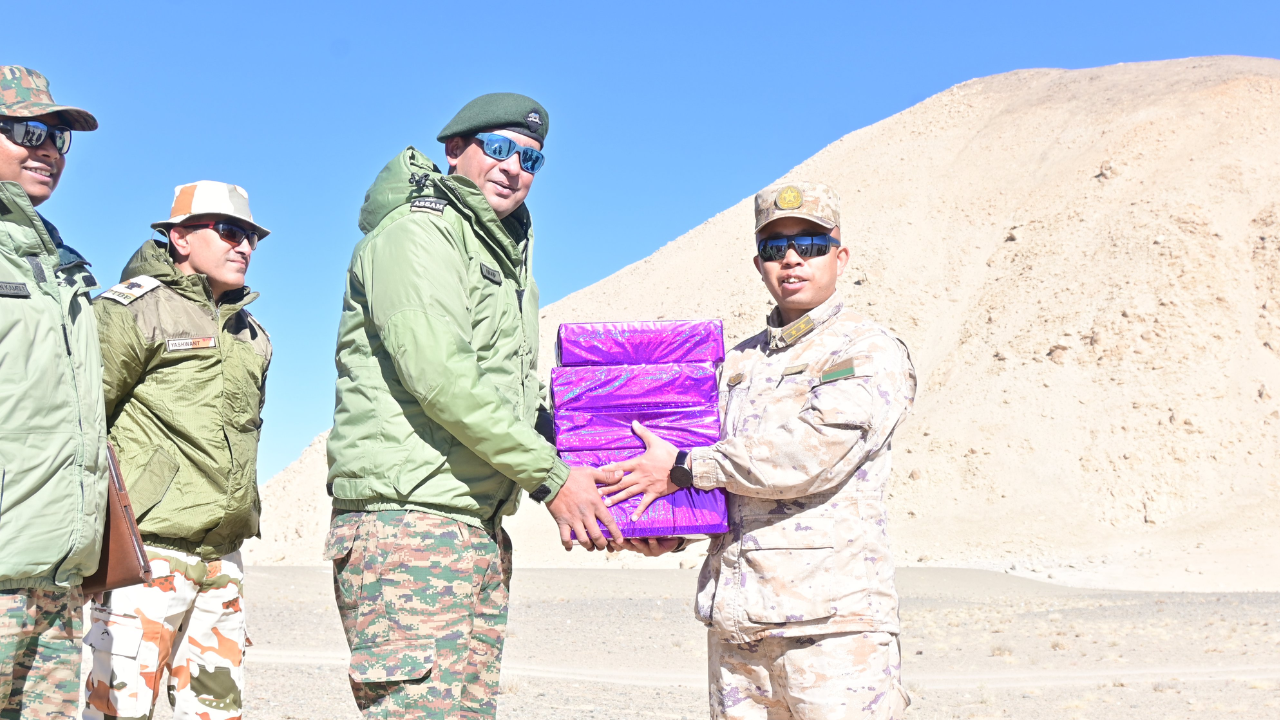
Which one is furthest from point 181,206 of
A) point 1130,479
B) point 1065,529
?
point 1130,479

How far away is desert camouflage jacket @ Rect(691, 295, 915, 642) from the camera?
4145 millimetres

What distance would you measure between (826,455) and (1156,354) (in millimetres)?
39018

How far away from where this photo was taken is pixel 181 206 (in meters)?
5.38

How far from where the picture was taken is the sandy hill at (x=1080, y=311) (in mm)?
34906

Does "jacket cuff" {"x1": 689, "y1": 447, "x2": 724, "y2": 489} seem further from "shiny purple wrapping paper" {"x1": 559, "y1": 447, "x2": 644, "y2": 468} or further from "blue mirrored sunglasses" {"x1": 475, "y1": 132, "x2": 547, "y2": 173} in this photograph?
"blue mirrored sunglasses" {"x1": 475, "y1": 132, "x2": 547, "y2": 173}

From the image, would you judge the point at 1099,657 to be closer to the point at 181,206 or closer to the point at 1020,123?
the point at 181,206

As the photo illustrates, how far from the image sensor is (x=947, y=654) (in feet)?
49.3

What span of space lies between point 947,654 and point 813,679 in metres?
11.7

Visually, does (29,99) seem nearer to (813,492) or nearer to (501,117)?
(501,117)

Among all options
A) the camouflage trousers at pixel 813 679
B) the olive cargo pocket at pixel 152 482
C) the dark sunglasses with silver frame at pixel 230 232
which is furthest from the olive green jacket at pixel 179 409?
the camouflage trousers at pixel 813 679

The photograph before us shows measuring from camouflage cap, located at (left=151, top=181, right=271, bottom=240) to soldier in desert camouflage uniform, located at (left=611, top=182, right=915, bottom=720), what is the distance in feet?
7.52

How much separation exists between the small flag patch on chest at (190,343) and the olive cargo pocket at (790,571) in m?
2.44

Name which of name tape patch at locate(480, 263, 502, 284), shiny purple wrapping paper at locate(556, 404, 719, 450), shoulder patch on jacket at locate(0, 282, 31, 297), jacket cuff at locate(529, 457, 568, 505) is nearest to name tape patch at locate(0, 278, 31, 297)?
shoulder patch on jacket at locate(0, 282, 31, 297)

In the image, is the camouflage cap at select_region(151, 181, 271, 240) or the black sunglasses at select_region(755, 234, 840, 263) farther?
the camouflage cap at select_region(151, 181, 271, 240)
